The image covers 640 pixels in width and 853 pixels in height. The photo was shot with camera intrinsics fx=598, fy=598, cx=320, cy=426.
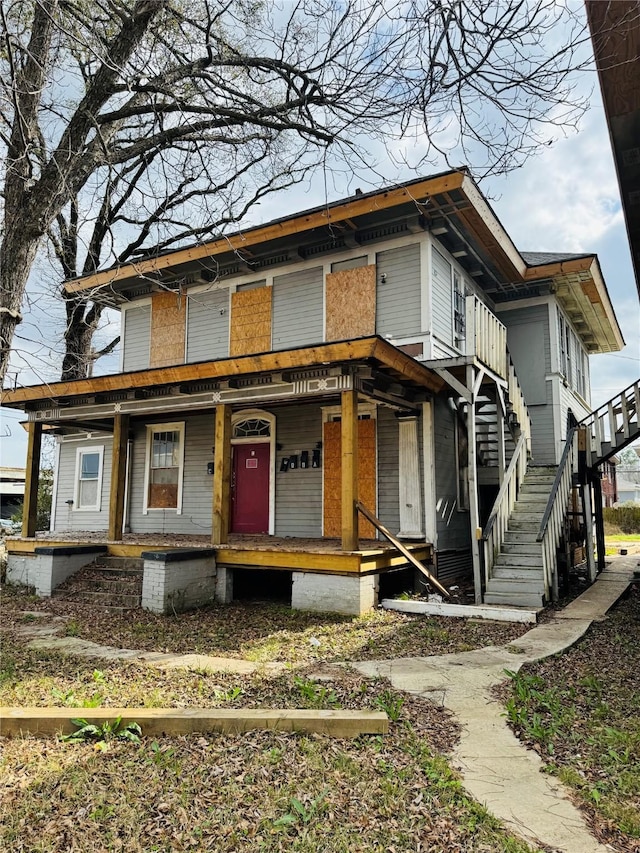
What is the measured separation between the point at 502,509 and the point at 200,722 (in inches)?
259

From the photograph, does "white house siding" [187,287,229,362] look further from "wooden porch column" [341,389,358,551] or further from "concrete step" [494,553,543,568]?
"concrete step" [494,553,543,568]

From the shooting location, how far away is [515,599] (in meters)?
8.23

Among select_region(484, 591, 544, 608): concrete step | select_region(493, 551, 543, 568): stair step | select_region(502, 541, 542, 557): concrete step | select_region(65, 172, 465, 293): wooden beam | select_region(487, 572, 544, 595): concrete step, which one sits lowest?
select_region(484, 591, 544, 608): concrete step

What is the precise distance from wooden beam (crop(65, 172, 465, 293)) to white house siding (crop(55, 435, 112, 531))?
13.2ft

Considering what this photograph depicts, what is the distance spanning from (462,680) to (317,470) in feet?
20.3

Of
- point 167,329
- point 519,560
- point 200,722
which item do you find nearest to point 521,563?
point 519,560

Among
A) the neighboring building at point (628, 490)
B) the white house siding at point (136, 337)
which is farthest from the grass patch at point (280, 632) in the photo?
the neighboring building at point (628, 490)

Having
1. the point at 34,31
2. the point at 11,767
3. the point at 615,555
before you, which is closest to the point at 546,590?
the point at 11,767

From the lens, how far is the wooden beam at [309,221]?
896 cm

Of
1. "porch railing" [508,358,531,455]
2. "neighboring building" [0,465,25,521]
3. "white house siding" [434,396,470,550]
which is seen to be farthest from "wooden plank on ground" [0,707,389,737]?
"neighboring building" [0,465,25,521]

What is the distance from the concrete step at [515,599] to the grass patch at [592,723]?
1.58m

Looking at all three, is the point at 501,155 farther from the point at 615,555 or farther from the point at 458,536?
the point at 615,555

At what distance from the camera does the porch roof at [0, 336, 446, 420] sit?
7820mm

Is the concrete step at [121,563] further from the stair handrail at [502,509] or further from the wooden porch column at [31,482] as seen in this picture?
the stair handrail at [502,509]
